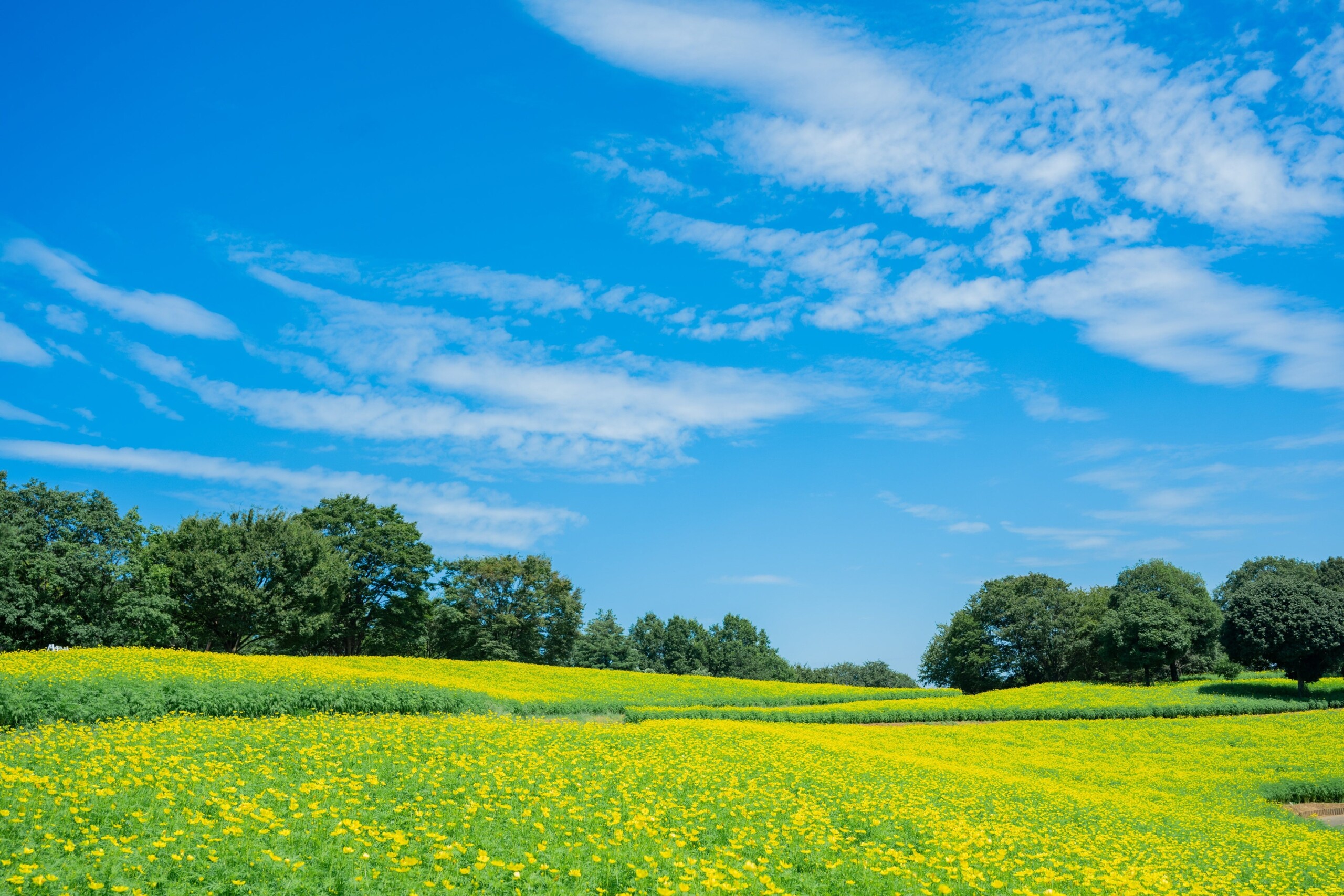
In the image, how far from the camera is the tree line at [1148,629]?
4753 cm

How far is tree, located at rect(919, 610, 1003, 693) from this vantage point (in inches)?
2783

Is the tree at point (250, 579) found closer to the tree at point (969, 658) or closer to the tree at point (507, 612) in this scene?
the tree at point (507, 612)

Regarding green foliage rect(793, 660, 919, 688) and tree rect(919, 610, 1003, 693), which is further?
green foliage rect(793, 660, 919, 688)

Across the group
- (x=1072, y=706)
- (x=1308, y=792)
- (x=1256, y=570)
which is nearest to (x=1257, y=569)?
(x=1256, y=570)

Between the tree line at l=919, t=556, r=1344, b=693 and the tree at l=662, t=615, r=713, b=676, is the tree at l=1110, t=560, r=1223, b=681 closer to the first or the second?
the tree line at l=919, t=556, r=1344, b=693

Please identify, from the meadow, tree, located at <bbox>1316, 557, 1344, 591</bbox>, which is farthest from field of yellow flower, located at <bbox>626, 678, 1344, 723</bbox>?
tree, located at <bbox>1316, 557, 1344, 591</bbox>

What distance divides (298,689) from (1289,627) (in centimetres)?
5406

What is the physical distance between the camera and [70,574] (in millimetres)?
41094

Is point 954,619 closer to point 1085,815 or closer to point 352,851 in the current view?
point 1085,815

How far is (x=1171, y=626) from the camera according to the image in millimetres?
53344

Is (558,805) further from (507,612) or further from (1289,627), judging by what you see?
(507,612)

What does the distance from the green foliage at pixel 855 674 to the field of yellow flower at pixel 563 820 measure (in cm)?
13620

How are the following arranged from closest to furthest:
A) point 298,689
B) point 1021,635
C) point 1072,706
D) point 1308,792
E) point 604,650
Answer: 1. point 298,689
2. point 1308,792
3. point 1072,706
4. point 1021,635
5. point 604,650

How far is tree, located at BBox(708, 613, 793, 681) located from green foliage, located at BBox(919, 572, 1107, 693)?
3398 centimetres
